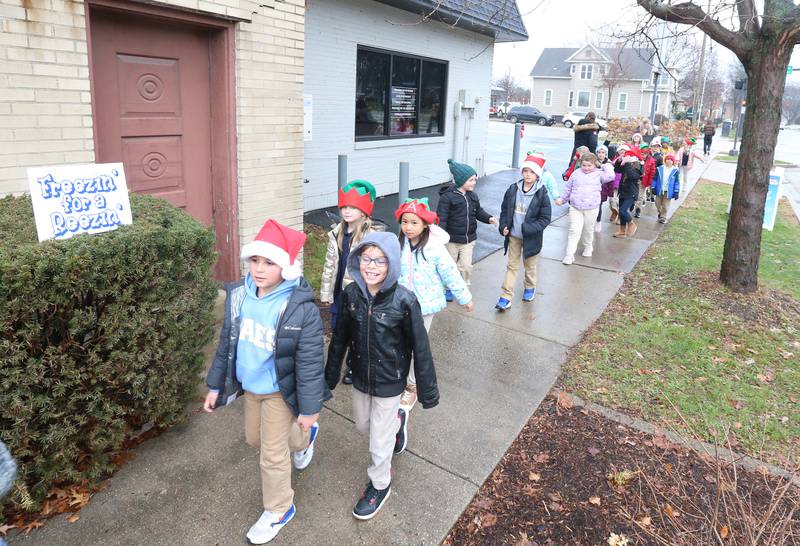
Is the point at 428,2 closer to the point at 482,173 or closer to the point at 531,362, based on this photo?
the point at 482,173

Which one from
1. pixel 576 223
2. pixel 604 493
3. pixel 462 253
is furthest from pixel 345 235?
pixel 576 223

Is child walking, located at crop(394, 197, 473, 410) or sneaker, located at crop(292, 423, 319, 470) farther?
child walking, located at crop(394, 197, 473, 410)

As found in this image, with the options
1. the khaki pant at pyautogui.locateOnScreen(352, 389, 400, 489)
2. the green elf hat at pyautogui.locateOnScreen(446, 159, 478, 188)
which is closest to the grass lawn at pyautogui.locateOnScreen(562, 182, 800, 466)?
the khaki pant at pyautogui.locateOnScreen(352, 389, 400, 489)

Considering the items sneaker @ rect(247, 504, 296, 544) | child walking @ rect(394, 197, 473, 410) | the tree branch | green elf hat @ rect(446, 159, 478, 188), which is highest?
the tree branch

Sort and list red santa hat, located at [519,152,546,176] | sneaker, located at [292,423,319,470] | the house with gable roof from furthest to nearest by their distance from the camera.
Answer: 1. the house with gable roof
2. red santa hat, located at [519,152,546,176]
3. sneaker, located at [292,423,319,470]

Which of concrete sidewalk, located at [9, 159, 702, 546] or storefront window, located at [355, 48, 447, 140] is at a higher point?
storefront window, located at [355, 48, 447, 140]

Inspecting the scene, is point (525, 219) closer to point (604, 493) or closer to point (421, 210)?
point (421, 210)

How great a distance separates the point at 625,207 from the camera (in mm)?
9719

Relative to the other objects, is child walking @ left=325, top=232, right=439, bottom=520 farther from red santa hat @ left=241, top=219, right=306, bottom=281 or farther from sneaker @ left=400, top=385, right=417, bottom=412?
sneaker @ left=400, top=385, right=417, bottom=412

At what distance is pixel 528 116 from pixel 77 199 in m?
53.2

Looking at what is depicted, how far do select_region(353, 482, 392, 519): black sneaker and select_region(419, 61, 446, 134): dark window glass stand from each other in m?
10.3

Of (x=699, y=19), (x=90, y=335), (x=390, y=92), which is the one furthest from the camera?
(x=390, y=92)

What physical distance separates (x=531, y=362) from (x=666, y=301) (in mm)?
2464

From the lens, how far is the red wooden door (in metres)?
4.51
